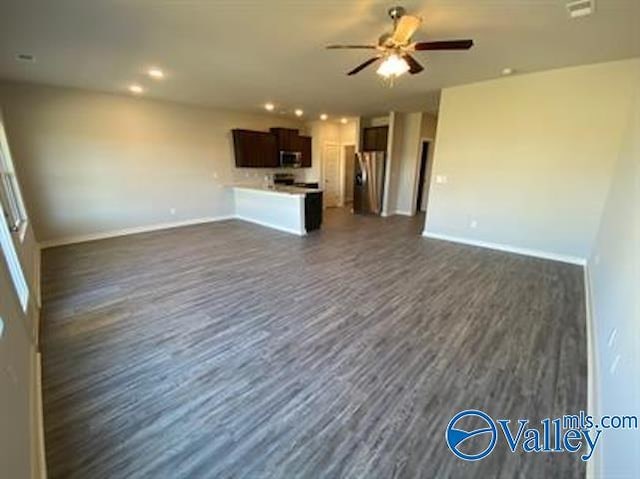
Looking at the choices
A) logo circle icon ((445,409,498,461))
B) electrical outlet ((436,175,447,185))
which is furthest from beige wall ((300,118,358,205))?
logo circle icon ((445,409,498,461))

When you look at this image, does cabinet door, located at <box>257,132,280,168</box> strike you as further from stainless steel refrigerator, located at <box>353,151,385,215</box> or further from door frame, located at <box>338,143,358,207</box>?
door frame, located at <box>338,143,358,207</box>

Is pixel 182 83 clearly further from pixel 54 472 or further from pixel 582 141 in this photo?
pixel 582 141

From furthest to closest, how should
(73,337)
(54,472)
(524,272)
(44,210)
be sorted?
1. (44,210)
2. (524,272)
3. (73,337)
4. (54,472)

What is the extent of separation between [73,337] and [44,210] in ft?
12.9

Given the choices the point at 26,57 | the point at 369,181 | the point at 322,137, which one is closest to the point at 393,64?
the point at 26,57

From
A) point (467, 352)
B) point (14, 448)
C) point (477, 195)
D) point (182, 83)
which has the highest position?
point (182, 83)

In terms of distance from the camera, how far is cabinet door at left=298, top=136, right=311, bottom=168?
8.94 m

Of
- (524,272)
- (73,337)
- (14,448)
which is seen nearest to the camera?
(14,448)

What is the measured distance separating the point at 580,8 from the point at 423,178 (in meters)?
6.20

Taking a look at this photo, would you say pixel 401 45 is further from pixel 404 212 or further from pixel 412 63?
pixel 404 212

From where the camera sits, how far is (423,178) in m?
8.55

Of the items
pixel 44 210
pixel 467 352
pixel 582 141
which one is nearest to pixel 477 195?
pixel 582 141

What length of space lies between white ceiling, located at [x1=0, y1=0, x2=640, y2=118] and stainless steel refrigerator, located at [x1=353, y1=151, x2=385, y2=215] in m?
3.06

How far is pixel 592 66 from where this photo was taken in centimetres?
391
